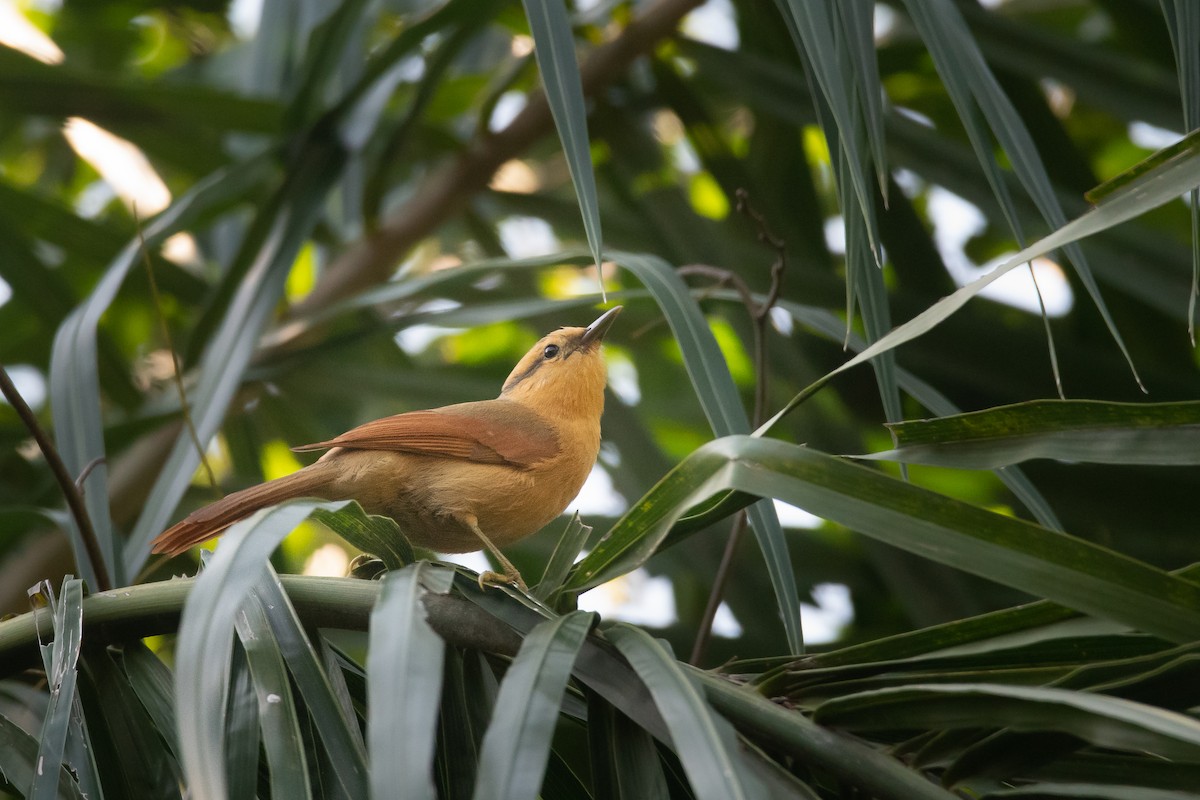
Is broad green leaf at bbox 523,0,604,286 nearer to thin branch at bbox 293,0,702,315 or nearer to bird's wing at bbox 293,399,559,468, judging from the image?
bird's wing at bbox 293,399,559,468

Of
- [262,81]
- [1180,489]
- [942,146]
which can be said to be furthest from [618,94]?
[1180,489]

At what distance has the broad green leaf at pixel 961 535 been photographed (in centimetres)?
142

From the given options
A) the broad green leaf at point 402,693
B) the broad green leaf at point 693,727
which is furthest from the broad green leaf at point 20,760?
the broad green leaf at point 693,727

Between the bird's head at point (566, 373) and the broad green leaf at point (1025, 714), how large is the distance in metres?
1.95

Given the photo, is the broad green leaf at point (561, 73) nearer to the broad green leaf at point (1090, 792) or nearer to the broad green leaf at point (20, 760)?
the broad green leaf at point (1090, 792)

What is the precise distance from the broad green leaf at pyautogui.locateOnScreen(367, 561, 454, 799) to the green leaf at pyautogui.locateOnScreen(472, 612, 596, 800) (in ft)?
0.23

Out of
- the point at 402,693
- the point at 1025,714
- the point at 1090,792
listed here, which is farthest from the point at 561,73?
the point at 1090,792

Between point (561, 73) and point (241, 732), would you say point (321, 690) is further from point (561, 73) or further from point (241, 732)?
point (561, 73)

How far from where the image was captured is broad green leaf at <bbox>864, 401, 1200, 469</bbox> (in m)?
1.53

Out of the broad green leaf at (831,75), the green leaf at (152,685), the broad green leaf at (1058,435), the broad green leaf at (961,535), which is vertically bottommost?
the green leaf at (152,685)

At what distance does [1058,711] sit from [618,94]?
336cm

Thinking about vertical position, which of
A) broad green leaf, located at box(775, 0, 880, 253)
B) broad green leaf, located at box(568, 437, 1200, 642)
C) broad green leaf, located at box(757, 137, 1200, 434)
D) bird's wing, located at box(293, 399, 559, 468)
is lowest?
broad green leaf, located at box(568, 437, 1200, 642)

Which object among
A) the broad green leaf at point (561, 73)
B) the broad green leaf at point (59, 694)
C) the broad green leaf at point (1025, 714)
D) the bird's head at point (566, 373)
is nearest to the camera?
the broad green leaf at point (1025, 714)

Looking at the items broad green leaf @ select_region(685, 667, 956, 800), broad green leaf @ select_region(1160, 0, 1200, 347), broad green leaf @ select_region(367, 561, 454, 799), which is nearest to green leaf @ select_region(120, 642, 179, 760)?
broad green leaf @ select_region(367, 561, 454, 799)
